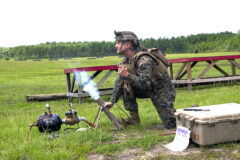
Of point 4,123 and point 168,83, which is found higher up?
point 168,83

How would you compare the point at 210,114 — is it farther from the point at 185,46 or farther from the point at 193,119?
the point at 185,46

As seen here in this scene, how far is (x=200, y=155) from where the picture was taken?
394cm

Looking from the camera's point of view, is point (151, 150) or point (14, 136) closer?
point (151, 150)

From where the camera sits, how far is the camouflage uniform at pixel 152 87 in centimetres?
516

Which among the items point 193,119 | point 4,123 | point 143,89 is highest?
point 143,89

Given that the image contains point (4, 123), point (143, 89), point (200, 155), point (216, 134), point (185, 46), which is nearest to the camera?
point (200, 155)

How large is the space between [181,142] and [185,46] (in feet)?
427

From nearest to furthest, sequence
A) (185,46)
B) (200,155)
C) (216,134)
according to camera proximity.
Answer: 1. (200,155)
2. (216,134)
3. (185,46)

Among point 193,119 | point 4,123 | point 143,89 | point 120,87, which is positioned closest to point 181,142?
point 193,119

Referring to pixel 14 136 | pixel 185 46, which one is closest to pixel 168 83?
pixel 14 136

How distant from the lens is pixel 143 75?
515 cm

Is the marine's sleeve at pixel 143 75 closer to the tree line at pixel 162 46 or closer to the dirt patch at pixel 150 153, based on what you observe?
the dirt patch at pixel 150 153

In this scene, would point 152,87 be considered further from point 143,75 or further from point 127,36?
point 127,36

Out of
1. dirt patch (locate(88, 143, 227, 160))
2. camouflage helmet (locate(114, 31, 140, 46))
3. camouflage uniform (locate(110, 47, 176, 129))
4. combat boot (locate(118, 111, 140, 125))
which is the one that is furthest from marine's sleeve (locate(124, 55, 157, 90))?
dirt patch (locate(88, 143, 227, 160))
